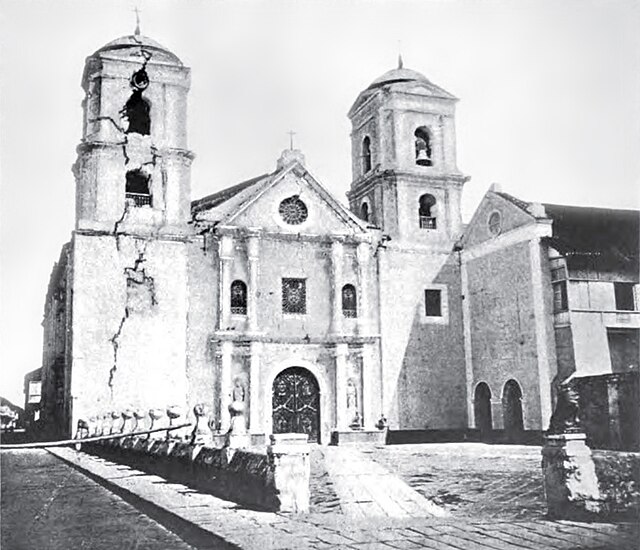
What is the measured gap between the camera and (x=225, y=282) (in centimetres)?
2327

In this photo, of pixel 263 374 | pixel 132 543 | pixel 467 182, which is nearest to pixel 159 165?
pixel 263 374

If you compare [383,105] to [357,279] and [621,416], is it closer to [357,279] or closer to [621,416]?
[357,279]

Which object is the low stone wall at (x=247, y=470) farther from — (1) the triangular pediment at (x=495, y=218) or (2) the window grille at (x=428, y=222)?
(2) the window grille at (x=428, y=222)

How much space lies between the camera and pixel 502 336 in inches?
926

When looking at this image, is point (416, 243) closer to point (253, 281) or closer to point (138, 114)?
point (253, 281)

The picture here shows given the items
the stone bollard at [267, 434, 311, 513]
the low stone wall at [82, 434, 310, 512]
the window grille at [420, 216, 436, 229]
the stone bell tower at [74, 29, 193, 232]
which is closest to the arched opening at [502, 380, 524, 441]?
the window grille at [420, 216, 436, 229]

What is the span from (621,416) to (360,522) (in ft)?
35.5

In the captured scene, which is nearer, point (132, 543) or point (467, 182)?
point (132, 543)

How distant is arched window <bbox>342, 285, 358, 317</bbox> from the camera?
80.5 ft

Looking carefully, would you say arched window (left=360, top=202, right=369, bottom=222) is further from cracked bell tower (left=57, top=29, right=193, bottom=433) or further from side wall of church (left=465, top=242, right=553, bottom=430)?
cracked bell tower (left=57, top=29, right=193, bottom=433)

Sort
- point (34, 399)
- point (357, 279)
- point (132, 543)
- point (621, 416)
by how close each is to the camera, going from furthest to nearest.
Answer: point (34, 399) → point (357, 279) → point (621, 416) → point (132, 543)

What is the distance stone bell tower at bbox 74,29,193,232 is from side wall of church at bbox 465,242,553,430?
9.37 metres

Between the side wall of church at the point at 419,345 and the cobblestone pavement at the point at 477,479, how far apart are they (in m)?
5.42

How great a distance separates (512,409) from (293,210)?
8.89m
